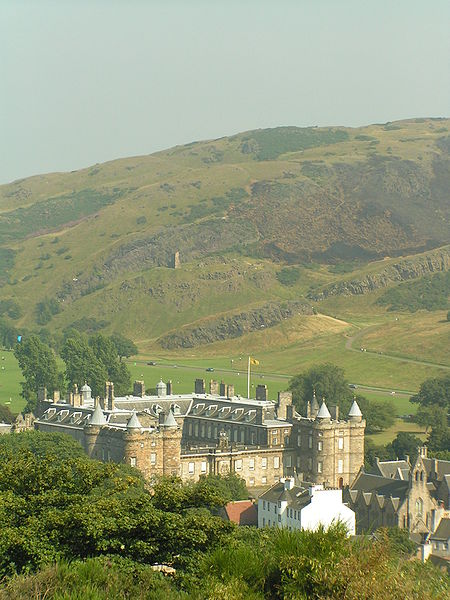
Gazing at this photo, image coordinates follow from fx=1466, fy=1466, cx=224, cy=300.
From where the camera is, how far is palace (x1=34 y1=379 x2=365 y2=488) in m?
119

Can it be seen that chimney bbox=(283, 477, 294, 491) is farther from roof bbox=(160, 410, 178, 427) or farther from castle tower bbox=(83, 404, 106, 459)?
castle tower bbox=(83, 404, 106, 459)

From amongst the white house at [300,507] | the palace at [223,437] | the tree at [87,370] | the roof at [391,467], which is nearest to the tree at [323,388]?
the tree at [87,370]

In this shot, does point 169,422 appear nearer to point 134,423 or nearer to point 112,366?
point 134,423

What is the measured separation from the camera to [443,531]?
105 m

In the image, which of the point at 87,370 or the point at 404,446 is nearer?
the point at 404,446

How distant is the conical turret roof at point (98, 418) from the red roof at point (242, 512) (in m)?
20.2

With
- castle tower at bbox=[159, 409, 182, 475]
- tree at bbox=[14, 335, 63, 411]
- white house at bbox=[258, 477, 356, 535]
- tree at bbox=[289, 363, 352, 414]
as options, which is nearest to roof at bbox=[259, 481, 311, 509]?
white house at bbox=[258, 477, 356, 535]

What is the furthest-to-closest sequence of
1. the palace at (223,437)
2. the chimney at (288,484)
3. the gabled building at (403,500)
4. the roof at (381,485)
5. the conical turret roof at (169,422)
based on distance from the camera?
1. the conical turret roof at (169,422)
2. the palace at (223,437)
3. the roof at (381,485)
4. the gabled building at (403,500)
5. the chimney at (288,484)

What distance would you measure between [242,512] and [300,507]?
21.6 feet

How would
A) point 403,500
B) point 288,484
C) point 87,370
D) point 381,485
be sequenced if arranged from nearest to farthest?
point 288,484
point 403,500
point 381,485
point 87,370

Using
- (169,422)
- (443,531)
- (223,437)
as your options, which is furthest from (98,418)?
(443,531)

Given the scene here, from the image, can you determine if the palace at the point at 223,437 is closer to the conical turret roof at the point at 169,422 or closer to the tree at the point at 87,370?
the conical turret roof at the point at 169,422

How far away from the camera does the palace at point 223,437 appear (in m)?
119

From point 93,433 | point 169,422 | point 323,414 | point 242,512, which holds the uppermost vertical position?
point 169,422
